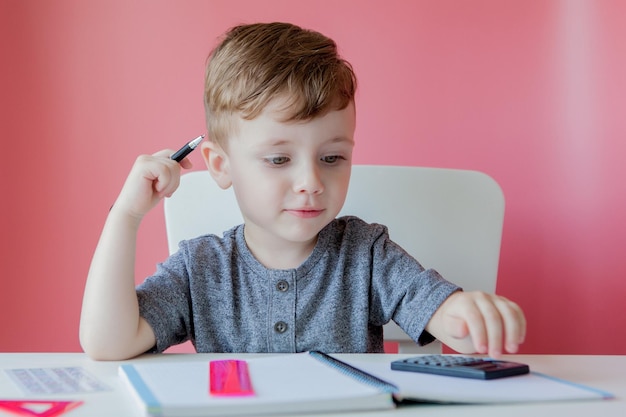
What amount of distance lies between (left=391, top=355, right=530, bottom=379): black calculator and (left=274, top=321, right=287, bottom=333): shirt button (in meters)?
0.34

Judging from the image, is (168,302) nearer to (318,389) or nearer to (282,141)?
(282,141)

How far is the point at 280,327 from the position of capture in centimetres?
106

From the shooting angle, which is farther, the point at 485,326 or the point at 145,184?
the point at 145,184

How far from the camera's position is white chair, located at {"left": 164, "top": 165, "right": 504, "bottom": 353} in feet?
4.14

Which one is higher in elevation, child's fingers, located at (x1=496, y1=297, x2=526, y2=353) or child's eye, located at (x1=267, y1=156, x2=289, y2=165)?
child's eye, located at (x1=267, y1=156, x2=289, y2=165)

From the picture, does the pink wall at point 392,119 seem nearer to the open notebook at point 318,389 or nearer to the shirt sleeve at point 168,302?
the shirt sleeve at point 168,302

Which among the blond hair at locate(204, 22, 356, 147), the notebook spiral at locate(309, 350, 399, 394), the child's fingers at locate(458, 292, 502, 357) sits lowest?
the notebook spiral at locate(309, 350, 399, 394)

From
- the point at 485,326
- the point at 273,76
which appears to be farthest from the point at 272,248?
the point at 485,326

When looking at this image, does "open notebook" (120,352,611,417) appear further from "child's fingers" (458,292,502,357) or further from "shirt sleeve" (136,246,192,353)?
"shirt sleeve" (136,246,192,353)

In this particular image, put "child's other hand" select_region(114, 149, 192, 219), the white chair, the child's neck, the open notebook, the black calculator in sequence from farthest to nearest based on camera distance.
Answer: 1. the white chair
2. the child's neck
3. "child's other hand" select_region(114, 149, 192, 219)
4. the black calculator
5. the open notebook

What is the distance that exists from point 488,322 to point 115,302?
1.41ft

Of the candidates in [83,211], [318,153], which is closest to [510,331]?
[318,153]

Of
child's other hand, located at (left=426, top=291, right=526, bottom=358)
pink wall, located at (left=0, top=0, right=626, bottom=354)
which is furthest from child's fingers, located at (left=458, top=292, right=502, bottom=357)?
pink wall, located at (left=0, top=0, right=626, bottom=354)

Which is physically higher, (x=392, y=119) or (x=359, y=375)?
(x=392, y=119)
